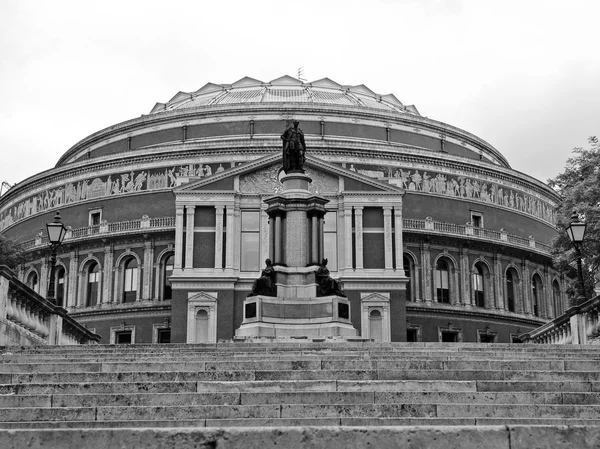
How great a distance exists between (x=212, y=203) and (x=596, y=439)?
4464 cm

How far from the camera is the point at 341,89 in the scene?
8031cm

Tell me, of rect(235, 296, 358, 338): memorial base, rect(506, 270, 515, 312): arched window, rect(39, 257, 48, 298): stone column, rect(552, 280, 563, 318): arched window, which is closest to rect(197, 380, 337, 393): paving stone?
rect(235, 296, 358, 338): memorial base

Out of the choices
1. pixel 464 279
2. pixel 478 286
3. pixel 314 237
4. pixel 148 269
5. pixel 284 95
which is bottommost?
pixel 314 237

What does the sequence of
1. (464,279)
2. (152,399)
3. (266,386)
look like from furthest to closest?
(464,279), (266,386), (152,399)

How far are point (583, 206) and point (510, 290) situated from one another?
2584cm

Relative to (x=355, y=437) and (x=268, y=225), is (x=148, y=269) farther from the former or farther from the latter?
(x=355, y=437)

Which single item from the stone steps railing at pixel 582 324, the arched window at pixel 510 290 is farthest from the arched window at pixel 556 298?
the stone steps railing at pixel 582 324

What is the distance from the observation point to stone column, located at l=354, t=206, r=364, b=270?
173 ft

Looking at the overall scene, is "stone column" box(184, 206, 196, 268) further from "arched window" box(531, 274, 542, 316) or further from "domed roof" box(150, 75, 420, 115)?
"arched window" box(531, 274, 542, 316)

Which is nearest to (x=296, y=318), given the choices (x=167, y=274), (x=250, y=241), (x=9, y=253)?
(x=250, y=241)

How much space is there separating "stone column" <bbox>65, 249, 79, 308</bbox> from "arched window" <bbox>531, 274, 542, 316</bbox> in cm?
2976

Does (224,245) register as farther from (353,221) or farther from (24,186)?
(24,186)

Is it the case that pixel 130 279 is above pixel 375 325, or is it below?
above

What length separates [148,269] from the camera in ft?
195
